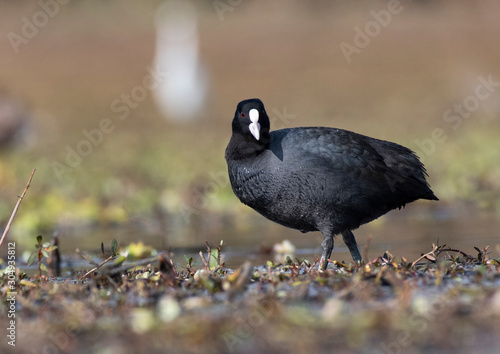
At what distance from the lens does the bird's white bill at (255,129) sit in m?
5.14

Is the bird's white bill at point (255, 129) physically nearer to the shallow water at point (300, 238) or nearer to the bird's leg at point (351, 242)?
the bird's leg at point (351, 242)

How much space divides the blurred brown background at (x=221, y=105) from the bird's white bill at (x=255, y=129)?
6.66 feet

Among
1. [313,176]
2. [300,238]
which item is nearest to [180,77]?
[300,238]

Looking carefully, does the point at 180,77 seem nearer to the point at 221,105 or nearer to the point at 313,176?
the point at 221,105

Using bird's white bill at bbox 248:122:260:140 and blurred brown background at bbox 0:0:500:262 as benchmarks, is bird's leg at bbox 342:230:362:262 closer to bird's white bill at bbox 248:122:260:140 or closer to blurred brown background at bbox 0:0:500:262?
bird's white bill at bbox 248:122:260:140

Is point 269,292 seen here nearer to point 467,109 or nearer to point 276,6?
point 467,109

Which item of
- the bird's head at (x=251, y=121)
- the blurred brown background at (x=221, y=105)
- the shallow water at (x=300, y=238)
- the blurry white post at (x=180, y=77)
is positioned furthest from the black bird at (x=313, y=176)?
the blurry white post at (x=180, y=77)

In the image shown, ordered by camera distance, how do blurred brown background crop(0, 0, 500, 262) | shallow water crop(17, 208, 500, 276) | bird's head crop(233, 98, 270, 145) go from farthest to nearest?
blurred brown background crop(0, 0, 500, 262), shallow water crop(17, 208, 500, 276), bird's head crop(233, 98, 270, 145)

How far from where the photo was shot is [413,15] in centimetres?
3216

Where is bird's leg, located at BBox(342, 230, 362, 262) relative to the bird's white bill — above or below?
below

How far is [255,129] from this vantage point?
5180 mm

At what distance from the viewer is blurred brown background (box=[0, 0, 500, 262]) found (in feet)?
30.0

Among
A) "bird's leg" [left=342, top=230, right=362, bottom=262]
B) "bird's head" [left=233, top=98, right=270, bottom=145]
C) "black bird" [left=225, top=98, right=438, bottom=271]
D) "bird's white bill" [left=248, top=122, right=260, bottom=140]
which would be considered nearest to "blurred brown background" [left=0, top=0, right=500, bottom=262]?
"bird's leg" [left=342, top=230, right=362, bottom=262]

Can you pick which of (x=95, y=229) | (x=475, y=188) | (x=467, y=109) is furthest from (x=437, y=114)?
(x=95, y=229)
